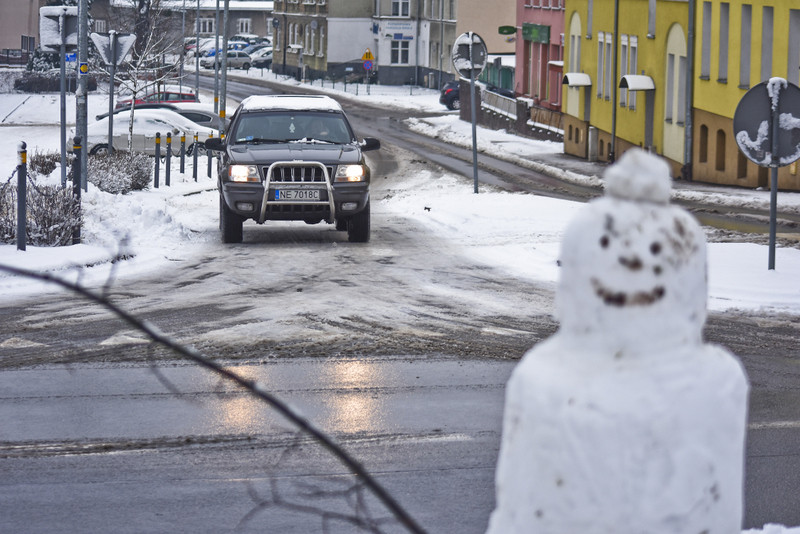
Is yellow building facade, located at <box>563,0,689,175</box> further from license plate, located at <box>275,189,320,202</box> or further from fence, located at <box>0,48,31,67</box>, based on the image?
fence, located at <box>0,48,31,67</box>

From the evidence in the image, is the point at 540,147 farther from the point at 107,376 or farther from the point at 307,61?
the point at 307,61

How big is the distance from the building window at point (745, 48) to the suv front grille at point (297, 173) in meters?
13.6

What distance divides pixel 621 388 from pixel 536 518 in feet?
0.78

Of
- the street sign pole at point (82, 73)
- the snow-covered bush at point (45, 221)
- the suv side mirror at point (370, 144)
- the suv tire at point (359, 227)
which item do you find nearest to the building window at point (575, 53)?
the street sign pole at point (82, 73)

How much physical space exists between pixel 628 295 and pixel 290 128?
659 inches

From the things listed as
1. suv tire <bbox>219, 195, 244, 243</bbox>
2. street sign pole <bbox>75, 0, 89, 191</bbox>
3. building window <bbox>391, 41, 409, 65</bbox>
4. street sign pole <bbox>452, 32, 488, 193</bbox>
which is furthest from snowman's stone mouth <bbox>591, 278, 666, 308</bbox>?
building window <bbox>391, 41, 409, 65</bbox>

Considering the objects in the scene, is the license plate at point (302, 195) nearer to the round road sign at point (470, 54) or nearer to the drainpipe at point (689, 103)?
the round road sign at point (470, 54)

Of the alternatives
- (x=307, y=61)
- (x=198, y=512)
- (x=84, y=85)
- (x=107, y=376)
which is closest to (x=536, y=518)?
(x=198, y=512)

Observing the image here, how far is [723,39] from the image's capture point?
30031 mm

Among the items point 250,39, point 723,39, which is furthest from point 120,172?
point 250,39

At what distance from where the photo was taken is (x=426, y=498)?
22.9 feet

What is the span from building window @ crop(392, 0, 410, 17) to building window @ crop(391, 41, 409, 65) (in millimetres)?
1869

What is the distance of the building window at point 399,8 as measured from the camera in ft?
278

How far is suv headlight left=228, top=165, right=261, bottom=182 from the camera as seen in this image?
1758cm
